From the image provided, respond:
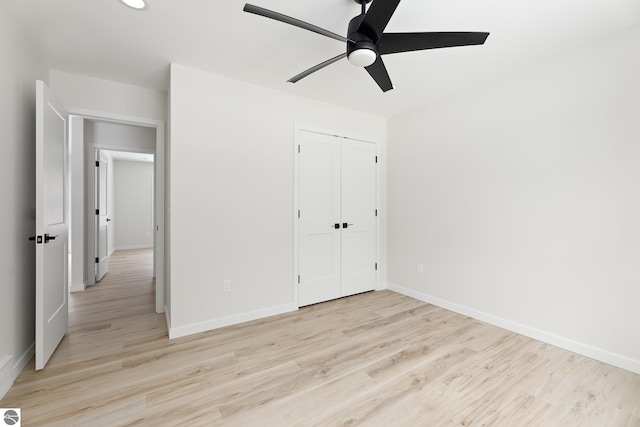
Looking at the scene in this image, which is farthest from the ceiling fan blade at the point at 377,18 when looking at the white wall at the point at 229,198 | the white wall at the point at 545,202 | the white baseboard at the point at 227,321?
the white baseboard at the point at 227,321

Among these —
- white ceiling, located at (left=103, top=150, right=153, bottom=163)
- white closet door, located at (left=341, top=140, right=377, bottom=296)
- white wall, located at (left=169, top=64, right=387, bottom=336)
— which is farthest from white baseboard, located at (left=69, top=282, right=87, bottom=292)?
white ceiling, located at (left=103, top=150, right=153, bottom=163)

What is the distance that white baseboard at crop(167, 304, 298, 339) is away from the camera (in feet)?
8.34

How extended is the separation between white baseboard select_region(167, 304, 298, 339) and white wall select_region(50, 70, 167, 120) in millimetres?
2249

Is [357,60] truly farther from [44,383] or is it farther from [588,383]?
[44,383]

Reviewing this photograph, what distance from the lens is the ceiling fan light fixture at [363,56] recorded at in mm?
1646

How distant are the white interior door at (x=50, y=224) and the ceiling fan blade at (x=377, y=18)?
2217mm

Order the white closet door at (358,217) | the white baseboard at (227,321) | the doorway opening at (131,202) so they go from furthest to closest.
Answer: the doorway opening at (131,202)
the white closet door at (358,217)
the white baseboard at (227,321)

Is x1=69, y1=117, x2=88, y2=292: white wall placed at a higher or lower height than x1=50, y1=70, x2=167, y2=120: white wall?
lower

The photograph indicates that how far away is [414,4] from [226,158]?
200 cm

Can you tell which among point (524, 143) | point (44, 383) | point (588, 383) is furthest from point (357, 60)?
point (44, 383)

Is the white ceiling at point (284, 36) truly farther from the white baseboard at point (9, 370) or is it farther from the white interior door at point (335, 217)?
the white baseboard at point (9, 370)

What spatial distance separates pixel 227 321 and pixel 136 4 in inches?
104

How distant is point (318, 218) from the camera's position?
3.38m

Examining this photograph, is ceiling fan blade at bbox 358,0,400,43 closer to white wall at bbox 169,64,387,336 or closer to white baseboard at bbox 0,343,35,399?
white wall at bbox 169,64,387,336
